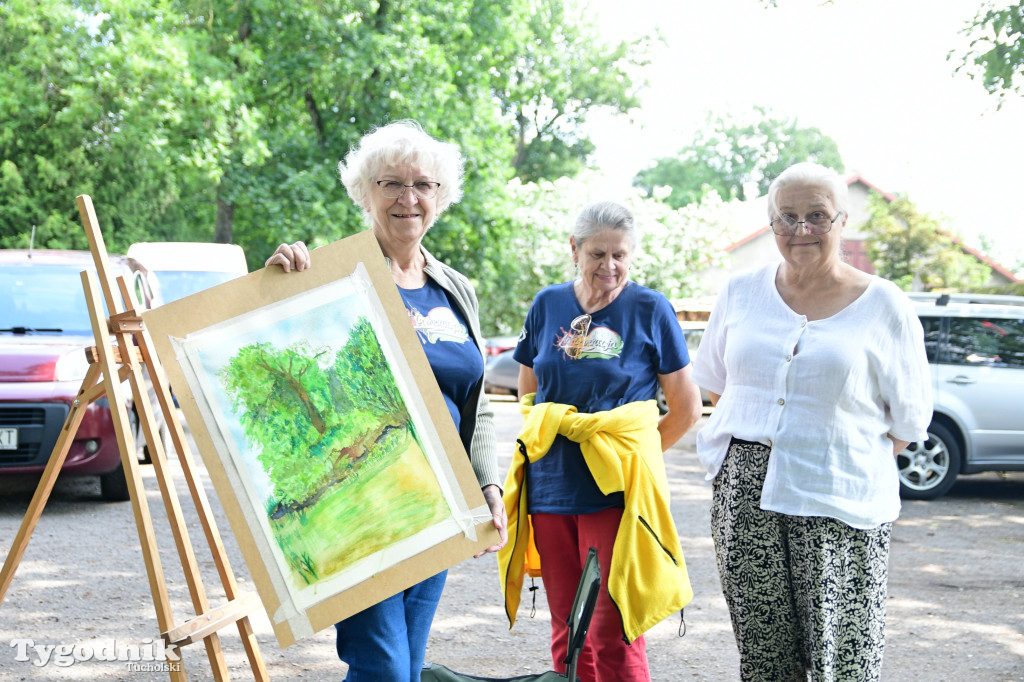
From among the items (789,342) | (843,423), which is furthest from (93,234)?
(843,423)

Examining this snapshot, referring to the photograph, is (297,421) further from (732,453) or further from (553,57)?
(553,57)

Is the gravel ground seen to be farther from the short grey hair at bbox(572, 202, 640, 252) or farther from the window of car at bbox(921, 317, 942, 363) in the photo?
the short grey hair at bbox(572, 202, 640, 252)

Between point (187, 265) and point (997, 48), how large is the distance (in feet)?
37.4

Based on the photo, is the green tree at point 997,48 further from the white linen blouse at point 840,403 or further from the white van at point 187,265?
the white van at point 187,265

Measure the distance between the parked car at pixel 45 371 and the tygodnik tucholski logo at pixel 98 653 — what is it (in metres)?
2.31

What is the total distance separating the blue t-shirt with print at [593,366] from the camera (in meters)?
3.18

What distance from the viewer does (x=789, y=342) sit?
2.93m

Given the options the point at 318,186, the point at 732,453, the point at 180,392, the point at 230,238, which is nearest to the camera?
the point at 180,392

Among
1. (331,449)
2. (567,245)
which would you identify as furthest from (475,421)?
(567,245)

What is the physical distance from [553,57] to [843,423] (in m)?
36.9

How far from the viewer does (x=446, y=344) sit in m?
2.61

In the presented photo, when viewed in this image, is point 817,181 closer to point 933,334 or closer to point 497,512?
point 497,512

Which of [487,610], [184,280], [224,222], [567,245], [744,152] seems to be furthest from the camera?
[744,152]

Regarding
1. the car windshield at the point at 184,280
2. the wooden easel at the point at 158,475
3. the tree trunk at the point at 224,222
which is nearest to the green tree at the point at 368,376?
the wooden easel at the point at 158,475
